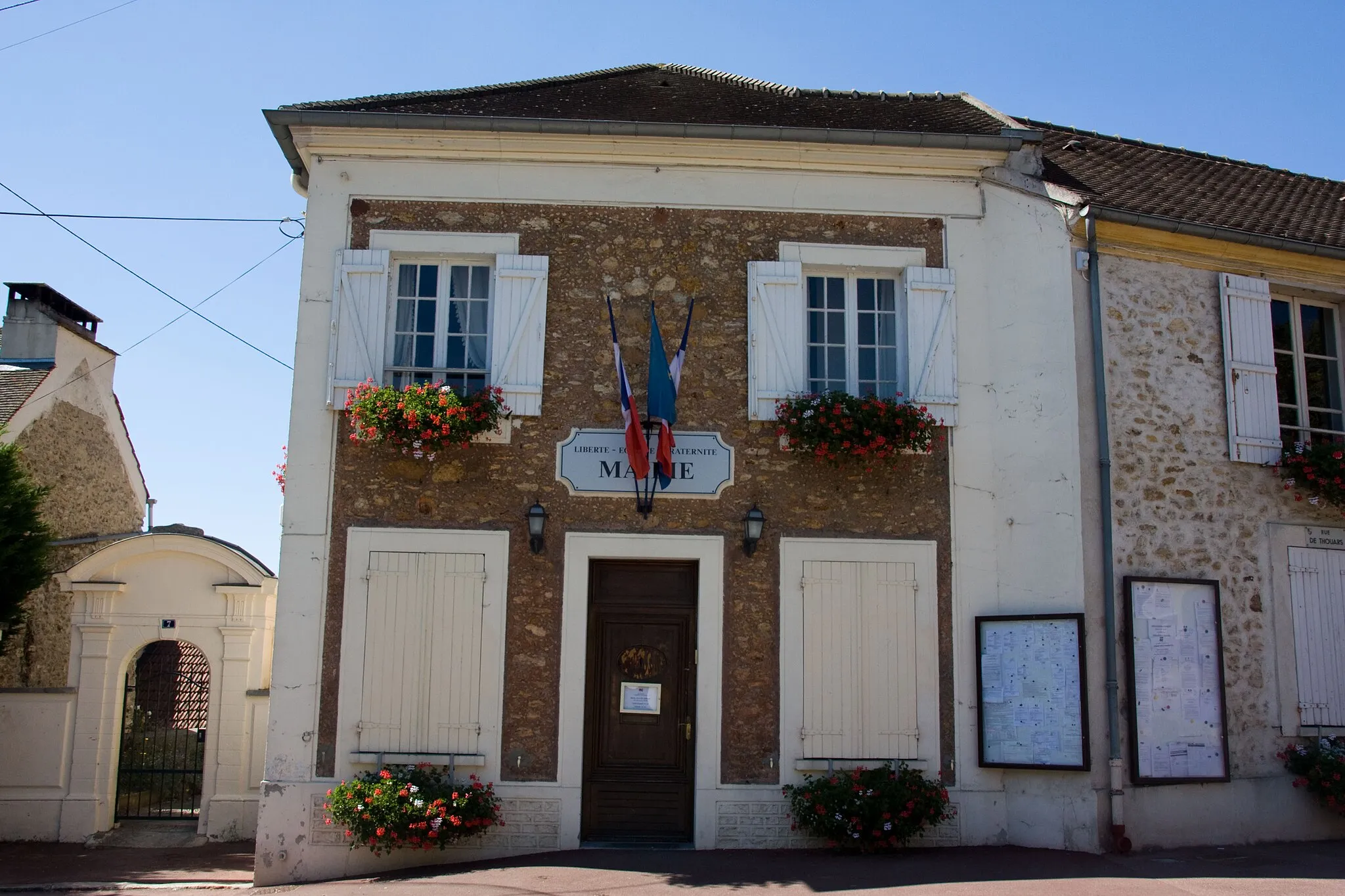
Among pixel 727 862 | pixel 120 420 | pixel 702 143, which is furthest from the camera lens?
pixel 120 420

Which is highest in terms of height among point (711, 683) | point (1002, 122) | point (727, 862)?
point (1002, 122)

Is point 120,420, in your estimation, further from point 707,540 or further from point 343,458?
point 707,540

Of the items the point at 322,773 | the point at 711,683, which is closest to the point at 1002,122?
the point at 711,683

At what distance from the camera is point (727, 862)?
816 centimetres

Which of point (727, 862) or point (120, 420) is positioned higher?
point (120, 420)

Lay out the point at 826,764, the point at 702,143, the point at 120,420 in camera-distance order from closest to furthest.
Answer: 1. the point at 826,764
2. the point at 702,143
3. the point at 120,420

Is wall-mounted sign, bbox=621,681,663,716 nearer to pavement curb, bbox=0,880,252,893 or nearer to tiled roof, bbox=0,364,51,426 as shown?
pavement curb, bbox=0,880,252,893

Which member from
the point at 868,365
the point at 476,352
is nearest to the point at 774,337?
the point at 868,365

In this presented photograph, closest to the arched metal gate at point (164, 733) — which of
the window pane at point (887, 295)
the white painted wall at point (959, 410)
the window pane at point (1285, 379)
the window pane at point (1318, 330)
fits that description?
the white painted wall at point (959, 410)

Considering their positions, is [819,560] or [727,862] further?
[819,560]

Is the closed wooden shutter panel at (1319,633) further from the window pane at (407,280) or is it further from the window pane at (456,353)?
the window pane at (407,280)

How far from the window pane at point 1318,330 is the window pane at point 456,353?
732 centimetres

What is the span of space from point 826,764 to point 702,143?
503 cm

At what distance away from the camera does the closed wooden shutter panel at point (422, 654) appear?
867cm
